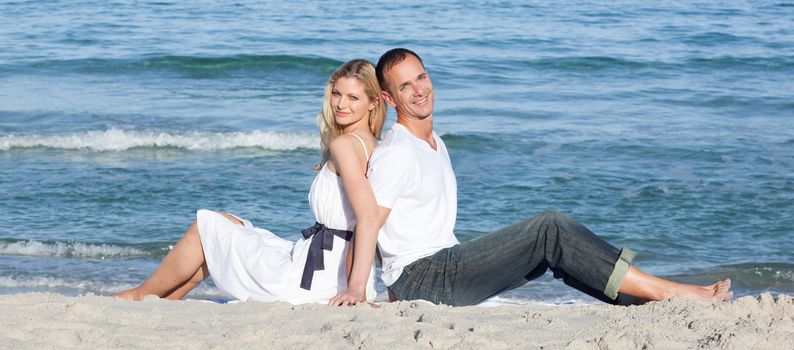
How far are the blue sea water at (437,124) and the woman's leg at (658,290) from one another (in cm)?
202

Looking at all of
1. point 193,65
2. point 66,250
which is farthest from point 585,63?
point 66,250

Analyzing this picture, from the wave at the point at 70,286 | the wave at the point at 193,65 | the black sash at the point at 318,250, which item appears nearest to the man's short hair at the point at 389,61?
the black sash at the point at 318,250

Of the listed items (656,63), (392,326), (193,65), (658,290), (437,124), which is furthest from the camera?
(656,63)

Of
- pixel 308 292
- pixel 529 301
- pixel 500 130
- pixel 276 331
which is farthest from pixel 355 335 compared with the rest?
pixel 500 130

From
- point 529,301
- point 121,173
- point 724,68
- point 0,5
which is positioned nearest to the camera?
point 529,301

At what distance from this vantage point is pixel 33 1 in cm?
2283

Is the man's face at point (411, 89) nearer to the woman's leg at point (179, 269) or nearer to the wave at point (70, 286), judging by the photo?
the woman's leg at point (179, 269)

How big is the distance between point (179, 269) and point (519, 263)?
1613 millimetres

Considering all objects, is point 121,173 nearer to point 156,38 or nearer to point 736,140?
point 736,140

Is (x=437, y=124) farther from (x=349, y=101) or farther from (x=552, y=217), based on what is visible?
(x=552, y=217)

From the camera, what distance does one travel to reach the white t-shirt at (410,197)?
452cm

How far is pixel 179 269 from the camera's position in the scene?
4.92 metres

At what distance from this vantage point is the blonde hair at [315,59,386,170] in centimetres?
471

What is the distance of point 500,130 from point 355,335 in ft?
26.3
